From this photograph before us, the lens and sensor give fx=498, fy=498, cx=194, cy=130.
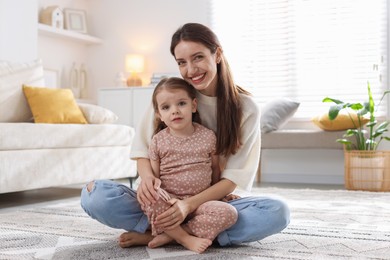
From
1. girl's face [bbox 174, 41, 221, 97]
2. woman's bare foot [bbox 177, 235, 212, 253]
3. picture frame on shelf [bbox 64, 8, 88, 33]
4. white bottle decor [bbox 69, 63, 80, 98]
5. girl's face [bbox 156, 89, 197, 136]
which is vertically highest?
picture frame on shelf [bbox 64, 8, 88, 33]

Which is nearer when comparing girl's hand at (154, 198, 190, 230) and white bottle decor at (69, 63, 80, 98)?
girl's hand at (154, 198, 190, 230)

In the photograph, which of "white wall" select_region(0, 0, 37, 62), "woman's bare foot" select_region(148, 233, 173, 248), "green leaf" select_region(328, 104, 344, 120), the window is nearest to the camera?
"woman's bare foot" select_region(148, 233, 173, 248)

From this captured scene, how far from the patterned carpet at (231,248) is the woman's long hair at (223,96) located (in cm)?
33

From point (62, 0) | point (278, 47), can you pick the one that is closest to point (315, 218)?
point (278, 47)

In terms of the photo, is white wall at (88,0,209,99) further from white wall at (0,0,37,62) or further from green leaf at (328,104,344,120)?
green leaf at (328,104,344,120)

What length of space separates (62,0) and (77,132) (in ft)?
7.87

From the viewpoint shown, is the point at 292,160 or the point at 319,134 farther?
the point at 292,160

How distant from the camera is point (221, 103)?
1.62 metres

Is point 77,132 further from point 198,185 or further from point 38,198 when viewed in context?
point 198,185

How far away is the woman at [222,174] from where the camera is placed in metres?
1.50

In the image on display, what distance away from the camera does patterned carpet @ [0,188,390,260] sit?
1.46 metres

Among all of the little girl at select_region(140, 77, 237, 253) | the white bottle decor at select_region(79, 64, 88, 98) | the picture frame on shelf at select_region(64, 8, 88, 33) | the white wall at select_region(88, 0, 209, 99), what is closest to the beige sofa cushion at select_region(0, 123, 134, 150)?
the little girl at select_region(140, 77, 237, 253)

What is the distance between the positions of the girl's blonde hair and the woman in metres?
0.03

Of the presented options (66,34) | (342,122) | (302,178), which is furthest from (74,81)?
(342,122)
